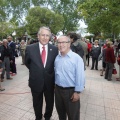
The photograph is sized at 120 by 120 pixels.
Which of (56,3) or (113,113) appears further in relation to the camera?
(56,3)

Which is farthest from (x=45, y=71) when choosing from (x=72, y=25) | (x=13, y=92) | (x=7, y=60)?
(x=72, y=25)

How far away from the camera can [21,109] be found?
505cm

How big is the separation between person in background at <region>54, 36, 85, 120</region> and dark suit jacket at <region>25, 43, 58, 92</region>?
1.06ft

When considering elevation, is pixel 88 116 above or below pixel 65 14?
below

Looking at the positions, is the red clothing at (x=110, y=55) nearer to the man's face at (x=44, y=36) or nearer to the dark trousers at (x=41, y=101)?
the dark trousers at (x=41, y=101)

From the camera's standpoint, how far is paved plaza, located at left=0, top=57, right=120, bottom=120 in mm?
4738

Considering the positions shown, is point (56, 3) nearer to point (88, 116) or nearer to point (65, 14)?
point (65, 14)

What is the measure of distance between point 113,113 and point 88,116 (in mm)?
726

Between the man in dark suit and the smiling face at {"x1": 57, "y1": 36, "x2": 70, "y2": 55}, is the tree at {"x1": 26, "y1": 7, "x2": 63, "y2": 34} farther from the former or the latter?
the smiling face at {"x1": 57, "y1": 36, "x2": 70, "y2": 55}

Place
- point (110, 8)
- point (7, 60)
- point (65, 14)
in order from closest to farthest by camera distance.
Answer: point (7, 60)
point (110, 8)
point (65, 14)

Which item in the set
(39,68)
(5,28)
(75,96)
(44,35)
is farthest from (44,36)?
(5,28)

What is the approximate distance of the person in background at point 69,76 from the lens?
10.5 feet

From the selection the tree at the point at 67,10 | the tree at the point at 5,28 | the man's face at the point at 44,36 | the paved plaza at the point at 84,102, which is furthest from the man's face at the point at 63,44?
the tree at the point at 67,10

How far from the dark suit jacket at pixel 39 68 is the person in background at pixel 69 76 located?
1.06 feet
